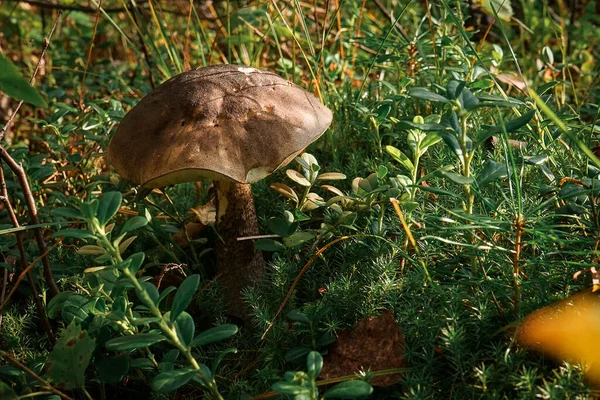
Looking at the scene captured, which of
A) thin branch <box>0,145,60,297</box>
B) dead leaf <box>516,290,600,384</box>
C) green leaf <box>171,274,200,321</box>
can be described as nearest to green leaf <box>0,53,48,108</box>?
green leaf <box>171,274,200,321</box>

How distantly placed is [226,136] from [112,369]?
2.02ft

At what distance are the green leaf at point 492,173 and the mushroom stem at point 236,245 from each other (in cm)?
71

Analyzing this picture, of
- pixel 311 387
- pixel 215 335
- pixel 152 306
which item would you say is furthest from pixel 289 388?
pixel 152 306

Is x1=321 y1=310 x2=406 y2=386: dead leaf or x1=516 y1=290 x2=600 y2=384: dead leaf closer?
x1=516 y1=290 x2=600 y2=384: dead leaf

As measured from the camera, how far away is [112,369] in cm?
140

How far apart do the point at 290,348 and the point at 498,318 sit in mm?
493

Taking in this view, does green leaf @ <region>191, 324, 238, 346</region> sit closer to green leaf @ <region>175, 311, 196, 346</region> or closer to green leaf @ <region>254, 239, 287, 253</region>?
green leaf @ <region>175, 311, 196, 346</region>

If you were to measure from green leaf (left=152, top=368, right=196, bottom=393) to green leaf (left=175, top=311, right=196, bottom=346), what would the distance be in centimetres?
6

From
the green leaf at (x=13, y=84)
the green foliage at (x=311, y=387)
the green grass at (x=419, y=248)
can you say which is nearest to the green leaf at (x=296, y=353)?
Result: the green grass at (x=419, y=248)

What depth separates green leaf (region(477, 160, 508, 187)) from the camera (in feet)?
4.37

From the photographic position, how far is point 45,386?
1.28m

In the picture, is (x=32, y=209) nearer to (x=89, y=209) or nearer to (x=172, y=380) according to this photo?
(x=89, y=209)

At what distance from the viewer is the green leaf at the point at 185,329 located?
1199 mm

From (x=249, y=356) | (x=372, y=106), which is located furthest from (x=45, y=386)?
(x=372, y=106)
